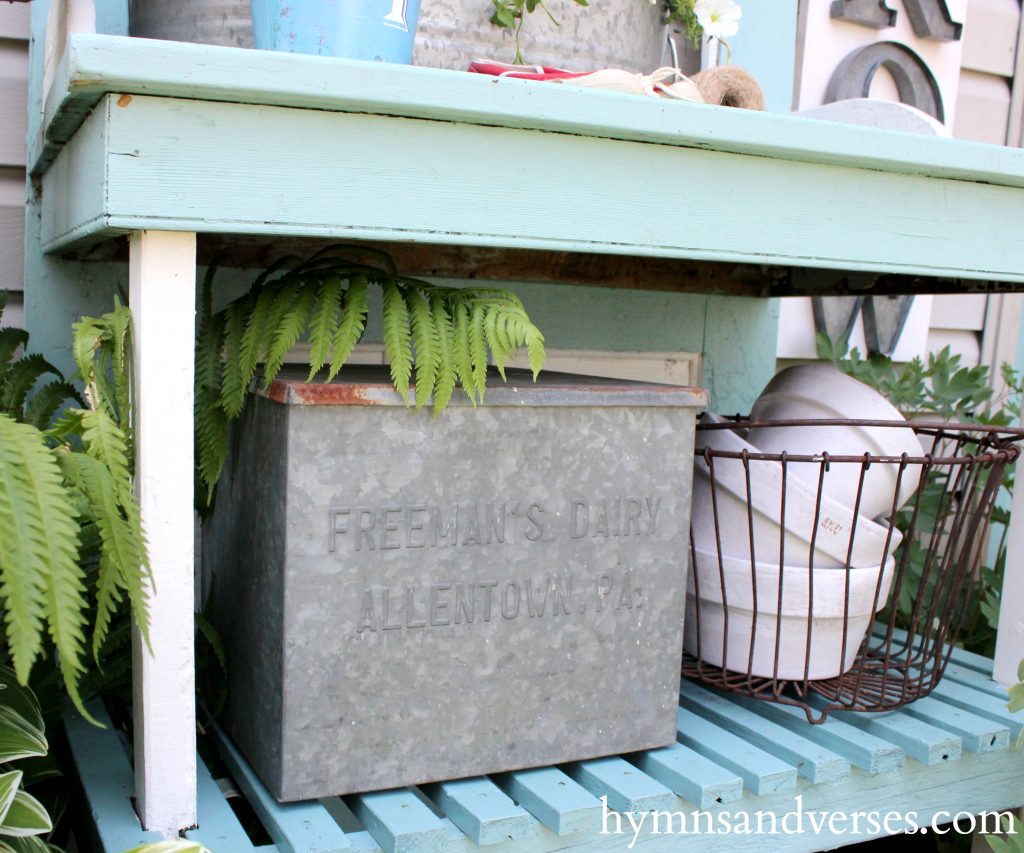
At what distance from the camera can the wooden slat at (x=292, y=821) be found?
3.39ft

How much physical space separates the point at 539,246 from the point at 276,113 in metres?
0.31

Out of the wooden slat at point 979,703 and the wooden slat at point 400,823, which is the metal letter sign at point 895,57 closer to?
the wooden slat at point 979,703

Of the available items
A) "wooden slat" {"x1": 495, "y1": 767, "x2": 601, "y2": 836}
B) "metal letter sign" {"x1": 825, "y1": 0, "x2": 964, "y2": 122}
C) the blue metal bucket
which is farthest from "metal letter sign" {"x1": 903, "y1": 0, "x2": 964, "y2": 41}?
"wooden slat" {"x1": 495, "y1": 767, "x2": 601, "y2": 836}

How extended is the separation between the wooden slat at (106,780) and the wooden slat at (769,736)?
2.65ft

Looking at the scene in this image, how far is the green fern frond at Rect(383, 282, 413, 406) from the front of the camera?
1043 millimetres

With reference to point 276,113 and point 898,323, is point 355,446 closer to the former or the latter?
point 276,113

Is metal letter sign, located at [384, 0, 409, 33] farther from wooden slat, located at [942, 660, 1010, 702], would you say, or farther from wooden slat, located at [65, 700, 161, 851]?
wooden slat, located at [942, 660, 1010, 702]

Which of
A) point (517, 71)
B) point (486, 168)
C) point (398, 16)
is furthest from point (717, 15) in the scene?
point (486, 168)

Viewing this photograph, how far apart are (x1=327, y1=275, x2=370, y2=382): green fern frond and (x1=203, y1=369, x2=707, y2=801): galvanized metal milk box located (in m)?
0.05

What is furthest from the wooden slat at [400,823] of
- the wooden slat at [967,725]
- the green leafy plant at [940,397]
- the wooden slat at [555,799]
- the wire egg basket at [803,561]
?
the green leafy plant at [940,397]

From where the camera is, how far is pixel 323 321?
1062 mm

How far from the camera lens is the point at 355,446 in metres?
1.09

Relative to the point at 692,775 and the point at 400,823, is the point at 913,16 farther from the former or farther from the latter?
the point at 400,823

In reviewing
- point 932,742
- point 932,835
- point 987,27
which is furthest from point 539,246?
point 987,27
